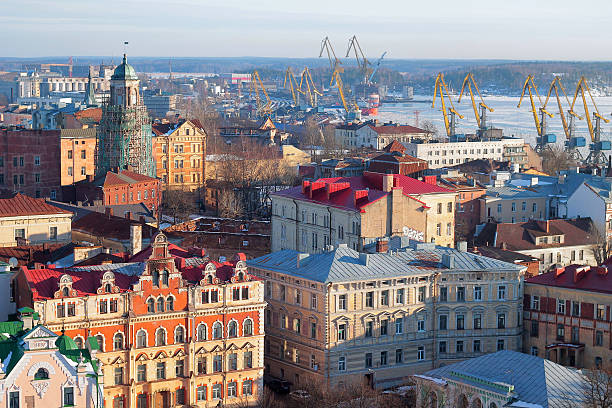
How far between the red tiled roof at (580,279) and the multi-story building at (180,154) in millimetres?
51574

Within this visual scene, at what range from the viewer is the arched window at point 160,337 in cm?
4484

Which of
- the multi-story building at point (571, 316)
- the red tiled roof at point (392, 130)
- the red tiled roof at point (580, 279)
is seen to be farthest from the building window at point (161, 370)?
the red tiled roof at point (392, 130)

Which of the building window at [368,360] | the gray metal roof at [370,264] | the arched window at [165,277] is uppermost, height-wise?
the arched window at [165,277]

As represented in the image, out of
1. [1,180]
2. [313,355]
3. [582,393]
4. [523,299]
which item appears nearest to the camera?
[582,393]

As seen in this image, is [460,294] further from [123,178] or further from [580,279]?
[123,178]

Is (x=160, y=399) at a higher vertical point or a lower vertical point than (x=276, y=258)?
lower

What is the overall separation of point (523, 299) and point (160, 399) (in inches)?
604

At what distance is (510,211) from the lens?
79688mm

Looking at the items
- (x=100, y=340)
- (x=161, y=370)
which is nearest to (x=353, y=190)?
(x=161, y=370)

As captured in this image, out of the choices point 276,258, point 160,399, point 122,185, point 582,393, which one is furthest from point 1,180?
point 582,393

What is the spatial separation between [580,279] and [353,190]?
14545 mm

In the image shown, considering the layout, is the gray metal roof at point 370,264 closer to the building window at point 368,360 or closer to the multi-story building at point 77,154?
the building window at point 368,360

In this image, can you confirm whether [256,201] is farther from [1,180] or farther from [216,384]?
[216,384]

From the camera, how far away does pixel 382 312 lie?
163 feet
